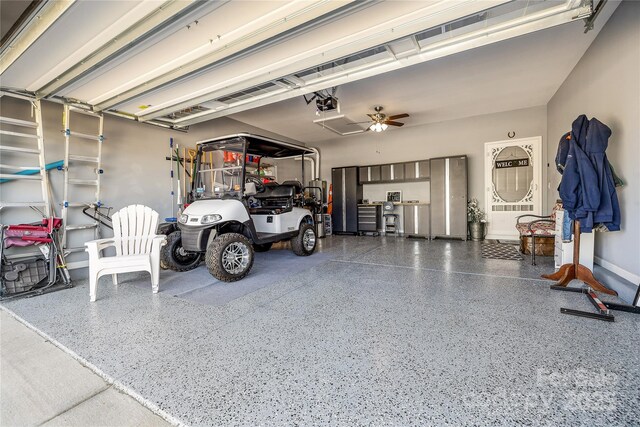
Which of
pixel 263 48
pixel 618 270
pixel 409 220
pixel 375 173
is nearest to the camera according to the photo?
pixel 263 48

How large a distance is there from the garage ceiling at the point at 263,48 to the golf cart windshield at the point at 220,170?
0.73 meters

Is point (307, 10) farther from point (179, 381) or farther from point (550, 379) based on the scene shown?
point (550, 379)

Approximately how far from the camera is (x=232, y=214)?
3703 mm

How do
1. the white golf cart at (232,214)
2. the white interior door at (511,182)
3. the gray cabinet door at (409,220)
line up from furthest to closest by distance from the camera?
the gray cabinet door at (409,220), the white interior door at (511,182), the white golf cart at (232,214)

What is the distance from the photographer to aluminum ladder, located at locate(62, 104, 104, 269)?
3881mm

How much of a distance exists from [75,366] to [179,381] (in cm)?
79

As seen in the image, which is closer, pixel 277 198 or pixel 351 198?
pixel 277 198

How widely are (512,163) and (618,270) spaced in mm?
4302

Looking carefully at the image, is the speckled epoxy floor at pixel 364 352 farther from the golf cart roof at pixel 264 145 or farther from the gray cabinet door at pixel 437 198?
the gray cabinet door at pixel 437 198

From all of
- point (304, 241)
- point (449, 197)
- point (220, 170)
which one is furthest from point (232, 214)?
point (449, 197)

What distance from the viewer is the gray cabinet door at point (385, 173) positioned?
7845 mm

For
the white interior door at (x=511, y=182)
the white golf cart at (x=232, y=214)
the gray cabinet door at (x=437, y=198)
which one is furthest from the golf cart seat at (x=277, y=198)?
the white interior door at (x=511, y=182)

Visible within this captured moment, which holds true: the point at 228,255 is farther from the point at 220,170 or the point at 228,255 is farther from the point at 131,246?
the point at 220,170

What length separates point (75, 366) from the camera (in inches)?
69.7
